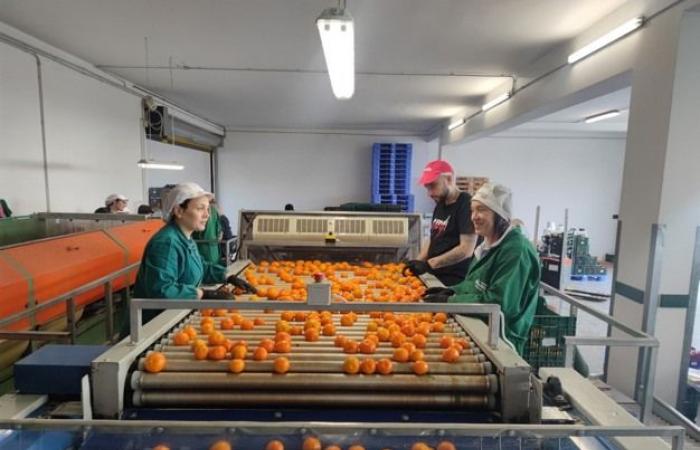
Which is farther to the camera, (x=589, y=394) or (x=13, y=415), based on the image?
(x=589, y=394)

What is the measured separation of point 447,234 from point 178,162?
8.01 meters

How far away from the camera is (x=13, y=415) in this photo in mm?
1415

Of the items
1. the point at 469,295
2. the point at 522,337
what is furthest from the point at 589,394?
the point at 469,295

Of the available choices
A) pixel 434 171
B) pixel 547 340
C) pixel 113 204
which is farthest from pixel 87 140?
pixel 547 340

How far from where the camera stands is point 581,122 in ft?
33.8

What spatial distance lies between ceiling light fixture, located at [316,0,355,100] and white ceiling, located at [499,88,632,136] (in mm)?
6211

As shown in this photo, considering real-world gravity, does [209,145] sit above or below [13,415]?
above

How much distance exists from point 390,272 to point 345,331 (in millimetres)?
1421

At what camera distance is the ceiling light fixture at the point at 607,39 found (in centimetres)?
359

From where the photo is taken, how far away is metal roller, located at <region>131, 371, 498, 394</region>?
1518 mm

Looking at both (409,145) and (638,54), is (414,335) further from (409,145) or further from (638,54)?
(409,145)

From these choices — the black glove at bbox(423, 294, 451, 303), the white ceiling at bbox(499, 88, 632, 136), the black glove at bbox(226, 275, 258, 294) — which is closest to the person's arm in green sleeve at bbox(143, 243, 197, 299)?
the black glove at bbox(226, 275, 258, 294)

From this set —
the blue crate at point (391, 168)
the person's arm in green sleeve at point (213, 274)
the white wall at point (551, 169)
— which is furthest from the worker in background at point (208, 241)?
the white wall at point (551, 169)

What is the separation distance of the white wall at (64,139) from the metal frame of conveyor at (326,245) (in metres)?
2.82
